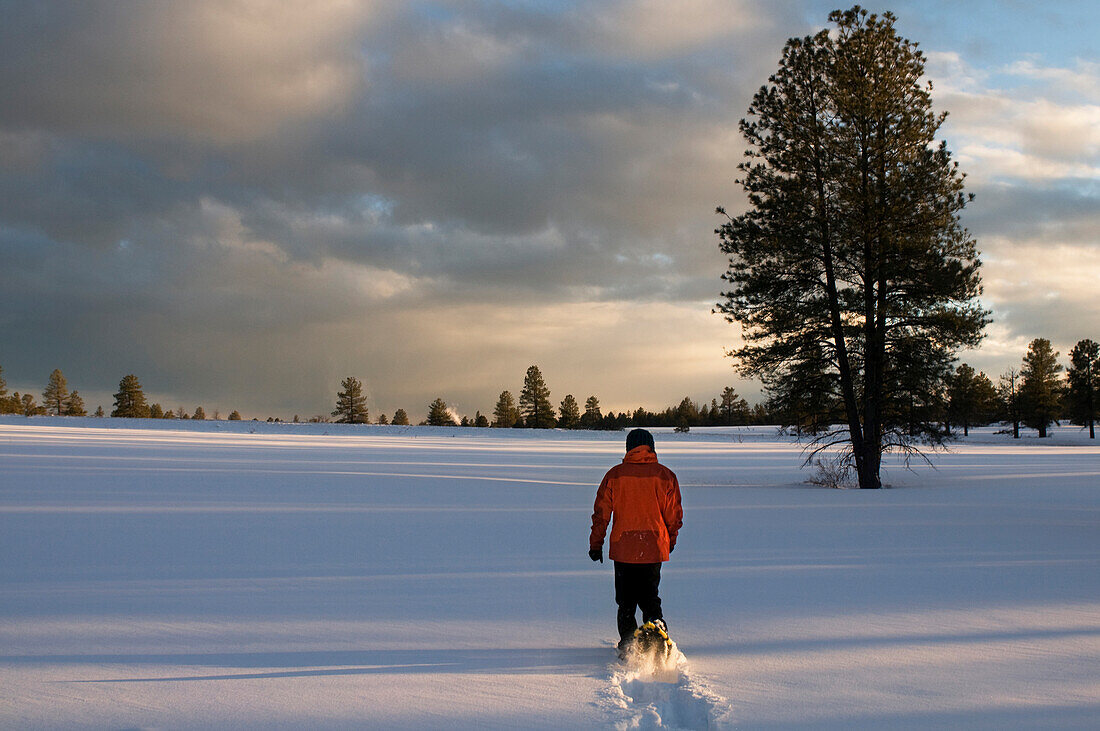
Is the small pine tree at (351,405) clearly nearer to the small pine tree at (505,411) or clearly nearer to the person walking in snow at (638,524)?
the small pine tree at (505,411)

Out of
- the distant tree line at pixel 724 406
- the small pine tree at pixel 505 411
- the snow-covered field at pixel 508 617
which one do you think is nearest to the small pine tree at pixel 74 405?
the distant tree line at pixel 724 406

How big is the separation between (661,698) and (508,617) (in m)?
2.24

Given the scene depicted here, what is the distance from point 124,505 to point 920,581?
42.8 feet

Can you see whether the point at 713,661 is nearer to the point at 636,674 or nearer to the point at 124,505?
the point at 636,674

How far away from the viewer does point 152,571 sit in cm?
810

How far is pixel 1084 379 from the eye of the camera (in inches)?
3219

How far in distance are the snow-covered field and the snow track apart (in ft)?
0.07

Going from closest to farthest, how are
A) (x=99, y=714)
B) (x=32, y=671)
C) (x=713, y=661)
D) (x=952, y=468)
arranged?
(x=99, y=714), (x=32, y=671), (x=713, y=661), (x=952, y=468)

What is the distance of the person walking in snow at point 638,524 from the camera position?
17.4 feet

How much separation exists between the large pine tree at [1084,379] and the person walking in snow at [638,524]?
94.1m

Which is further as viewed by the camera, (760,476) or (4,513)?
(760,476)

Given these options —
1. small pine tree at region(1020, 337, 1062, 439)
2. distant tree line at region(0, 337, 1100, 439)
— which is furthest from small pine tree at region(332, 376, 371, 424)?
small pine tree at region(1020, 337, 1062, 439)

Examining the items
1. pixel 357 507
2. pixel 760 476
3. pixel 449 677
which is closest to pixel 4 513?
pixel 357 507

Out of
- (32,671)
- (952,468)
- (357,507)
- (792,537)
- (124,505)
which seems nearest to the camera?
(32,671)
